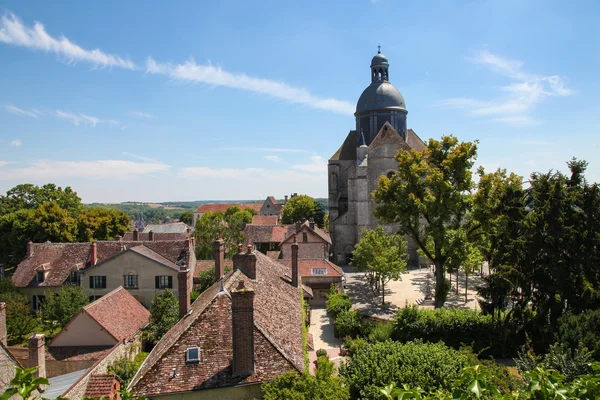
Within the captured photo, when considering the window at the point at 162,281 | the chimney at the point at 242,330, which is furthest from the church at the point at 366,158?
A: the chimney at the point at 242,330

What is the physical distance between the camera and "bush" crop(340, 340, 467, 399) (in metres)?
15.0

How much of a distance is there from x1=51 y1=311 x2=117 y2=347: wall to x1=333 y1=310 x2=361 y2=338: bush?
43.6ft

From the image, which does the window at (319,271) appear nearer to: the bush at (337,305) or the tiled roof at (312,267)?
the tiled roof at (312,267)

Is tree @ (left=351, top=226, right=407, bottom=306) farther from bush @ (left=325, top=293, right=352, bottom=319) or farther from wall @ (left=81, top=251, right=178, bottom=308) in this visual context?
wall @ (left=81, top=251, right=178, bottom=308)

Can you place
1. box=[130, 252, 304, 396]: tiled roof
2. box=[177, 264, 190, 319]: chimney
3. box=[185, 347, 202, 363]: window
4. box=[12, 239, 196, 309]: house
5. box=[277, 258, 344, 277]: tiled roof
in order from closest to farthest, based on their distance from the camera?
box=[130, 252, 304, 396]: tiled roof < box=[185, 347, 202, 363]: window < box=[177, 264, 190, 319]: chimney < box=[12, 239, 196, 309]: house < box=[277, 258, 344, 277]: tiled roof

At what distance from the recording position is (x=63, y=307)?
29141 millimetres

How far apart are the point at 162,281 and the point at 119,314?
925 cm

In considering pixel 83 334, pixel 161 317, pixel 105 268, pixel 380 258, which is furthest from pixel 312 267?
pixel 83 334

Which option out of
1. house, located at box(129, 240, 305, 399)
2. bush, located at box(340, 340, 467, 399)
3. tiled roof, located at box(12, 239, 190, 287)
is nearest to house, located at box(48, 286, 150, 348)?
house, located at box(129, 240, 305, 399)

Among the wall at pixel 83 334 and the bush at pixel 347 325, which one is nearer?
the wall at pixel 83 334

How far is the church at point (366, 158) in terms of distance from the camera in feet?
173

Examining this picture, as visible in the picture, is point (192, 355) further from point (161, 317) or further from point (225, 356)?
point (161, 317)

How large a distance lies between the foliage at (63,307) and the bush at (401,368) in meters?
21.3

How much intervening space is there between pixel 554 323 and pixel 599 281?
10.0 feet
